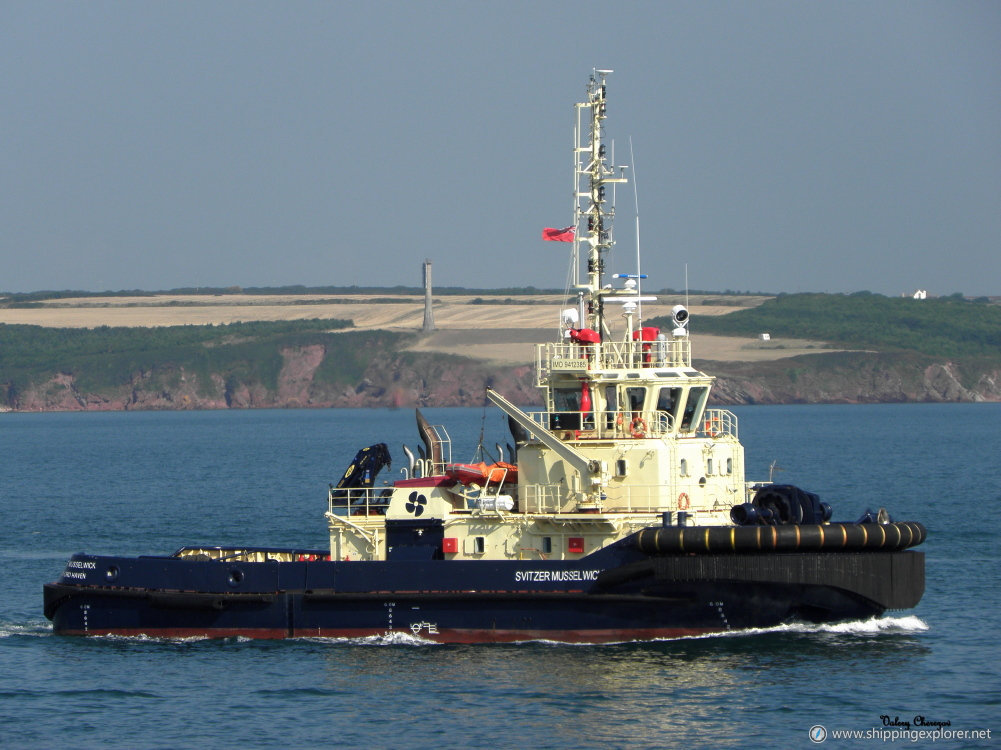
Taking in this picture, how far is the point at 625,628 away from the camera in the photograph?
70.9 ft

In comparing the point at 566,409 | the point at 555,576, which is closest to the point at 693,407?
the point at 566,409

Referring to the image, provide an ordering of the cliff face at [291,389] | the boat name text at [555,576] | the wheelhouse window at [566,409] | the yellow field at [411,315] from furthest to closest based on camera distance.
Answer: the cliff face at [291,389] < the yellow field at [411,315] < the wheelhouse window at [566,409] < the boat name text at [555,576]

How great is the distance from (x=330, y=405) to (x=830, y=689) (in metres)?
113

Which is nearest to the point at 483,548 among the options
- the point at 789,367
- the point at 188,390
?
the point at 789,367

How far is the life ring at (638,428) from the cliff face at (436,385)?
85.8 meters

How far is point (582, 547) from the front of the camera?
22203 mm

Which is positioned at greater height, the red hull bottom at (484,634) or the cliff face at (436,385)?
the cliff face at (436,385)

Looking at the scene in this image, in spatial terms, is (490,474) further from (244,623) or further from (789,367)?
(789,367)

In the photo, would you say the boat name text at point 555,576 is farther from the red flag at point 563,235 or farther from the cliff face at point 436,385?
the cliff face at point 436,385

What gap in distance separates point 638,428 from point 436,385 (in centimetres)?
10238

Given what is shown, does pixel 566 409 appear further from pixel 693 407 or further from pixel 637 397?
pixel 693 407

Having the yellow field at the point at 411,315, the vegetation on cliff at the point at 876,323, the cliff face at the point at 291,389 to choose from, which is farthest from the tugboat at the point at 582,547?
the vegetation on cliff at the point at 876,323

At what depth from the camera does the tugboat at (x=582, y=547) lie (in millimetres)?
21188

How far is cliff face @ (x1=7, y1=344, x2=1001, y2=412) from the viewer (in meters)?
120
